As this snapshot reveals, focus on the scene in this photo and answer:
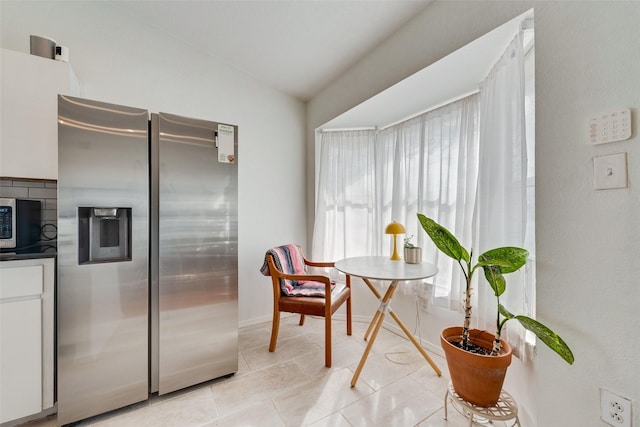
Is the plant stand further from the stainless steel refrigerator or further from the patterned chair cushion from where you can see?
the stainless steel refrigerator

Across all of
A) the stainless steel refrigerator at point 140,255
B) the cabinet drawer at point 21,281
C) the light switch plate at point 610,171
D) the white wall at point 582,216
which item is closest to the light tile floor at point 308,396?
the stainless steel refrigerator at point 140,255

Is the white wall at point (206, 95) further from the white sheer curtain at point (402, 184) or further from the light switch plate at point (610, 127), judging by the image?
the light switch plate at point (610, 127)

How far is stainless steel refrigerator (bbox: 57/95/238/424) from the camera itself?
1.41m

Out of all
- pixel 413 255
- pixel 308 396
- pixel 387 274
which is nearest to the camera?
pixel 308 396

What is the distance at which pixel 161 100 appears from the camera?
7.58ft

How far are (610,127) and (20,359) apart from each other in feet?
10.1

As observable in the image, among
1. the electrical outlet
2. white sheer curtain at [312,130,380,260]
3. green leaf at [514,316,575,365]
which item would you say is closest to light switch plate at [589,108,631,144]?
green leaf at [514,316,575,365]

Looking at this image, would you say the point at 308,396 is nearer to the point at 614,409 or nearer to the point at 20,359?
the point at 614,409

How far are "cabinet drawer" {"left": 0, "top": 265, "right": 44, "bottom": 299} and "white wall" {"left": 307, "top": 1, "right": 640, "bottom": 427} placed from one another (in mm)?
2714

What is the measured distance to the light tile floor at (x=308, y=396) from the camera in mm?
1486

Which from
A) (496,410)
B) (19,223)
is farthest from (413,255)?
(19,223)

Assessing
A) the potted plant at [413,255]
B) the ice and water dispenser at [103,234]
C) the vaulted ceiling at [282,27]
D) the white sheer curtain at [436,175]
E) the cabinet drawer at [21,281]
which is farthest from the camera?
the potted plant at [413,255]

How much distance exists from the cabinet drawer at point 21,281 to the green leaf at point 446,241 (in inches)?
86.6

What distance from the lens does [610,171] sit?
1.01m
